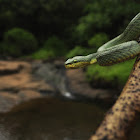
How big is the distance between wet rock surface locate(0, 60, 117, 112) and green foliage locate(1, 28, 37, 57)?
295 centimetres

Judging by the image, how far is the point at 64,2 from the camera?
35.2 feet

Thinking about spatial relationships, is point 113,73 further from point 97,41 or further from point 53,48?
point 53,48

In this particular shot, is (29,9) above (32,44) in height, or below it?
above

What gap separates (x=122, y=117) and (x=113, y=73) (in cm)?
388

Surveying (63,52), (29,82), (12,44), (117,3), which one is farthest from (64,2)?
(29,82)

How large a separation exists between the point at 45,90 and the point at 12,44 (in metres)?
5.59

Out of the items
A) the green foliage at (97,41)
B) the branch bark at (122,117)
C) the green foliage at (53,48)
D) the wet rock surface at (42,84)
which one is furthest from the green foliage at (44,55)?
the branch bark at (122,117)

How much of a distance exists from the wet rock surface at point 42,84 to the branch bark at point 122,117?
2872mm

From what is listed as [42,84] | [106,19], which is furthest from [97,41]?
[42,84]

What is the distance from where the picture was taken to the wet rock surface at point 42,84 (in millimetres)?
4316

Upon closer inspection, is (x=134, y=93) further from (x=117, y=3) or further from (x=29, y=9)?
(x=29, y=9)

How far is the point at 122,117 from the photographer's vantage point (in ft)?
3.15

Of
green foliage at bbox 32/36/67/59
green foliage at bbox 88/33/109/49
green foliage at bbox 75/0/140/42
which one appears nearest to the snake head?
green foliage at bbox 88/33/109/49

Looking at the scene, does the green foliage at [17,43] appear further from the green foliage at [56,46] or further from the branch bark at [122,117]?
the branch bark at [122,117]
